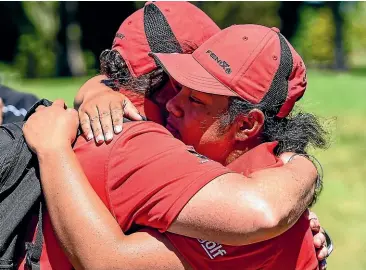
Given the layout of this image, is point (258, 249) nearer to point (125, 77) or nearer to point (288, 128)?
point (288, 128)

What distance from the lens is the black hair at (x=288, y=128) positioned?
2.88m

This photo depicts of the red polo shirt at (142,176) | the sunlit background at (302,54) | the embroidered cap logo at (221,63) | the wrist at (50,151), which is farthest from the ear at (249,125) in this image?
the sunlit background at (302,54)

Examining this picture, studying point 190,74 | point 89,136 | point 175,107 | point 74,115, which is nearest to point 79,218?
point 89,136

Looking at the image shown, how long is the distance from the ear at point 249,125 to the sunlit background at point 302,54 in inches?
138

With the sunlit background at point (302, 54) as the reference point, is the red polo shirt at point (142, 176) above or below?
above

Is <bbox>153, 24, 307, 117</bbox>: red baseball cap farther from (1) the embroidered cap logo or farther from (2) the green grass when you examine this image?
(2) the green grass

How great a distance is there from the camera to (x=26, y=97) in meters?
5.74

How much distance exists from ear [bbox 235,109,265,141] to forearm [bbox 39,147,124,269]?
633mm

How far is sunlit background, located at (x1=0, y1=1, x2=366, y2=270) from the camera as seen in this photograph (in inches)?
324

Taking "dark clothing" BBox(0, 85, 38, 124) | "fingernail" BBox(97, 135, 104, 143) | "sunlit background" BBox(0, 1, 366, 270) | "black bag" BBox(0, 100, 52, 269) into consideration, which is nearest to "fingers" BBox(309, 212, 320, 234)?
"fingernail" BBox(97, 135, 104, 143)

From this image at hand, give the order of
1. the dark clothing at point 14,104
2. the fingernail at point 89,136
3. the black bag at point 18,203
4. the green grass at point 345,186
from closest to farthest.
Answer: the black bag at point 18,203, the fingernail at point 89,136, the dark clothing at point 14,104, the green grass at point 345,186

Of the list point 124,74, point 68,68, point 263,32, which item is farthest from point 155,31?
point 68,68

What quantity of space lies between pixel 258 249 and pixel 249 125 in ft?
1.62

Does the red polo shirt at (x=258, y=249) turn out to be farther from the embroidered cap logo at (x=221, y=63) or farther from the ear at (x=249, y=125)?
the embroidered cap logo at (x=221, y=63)
